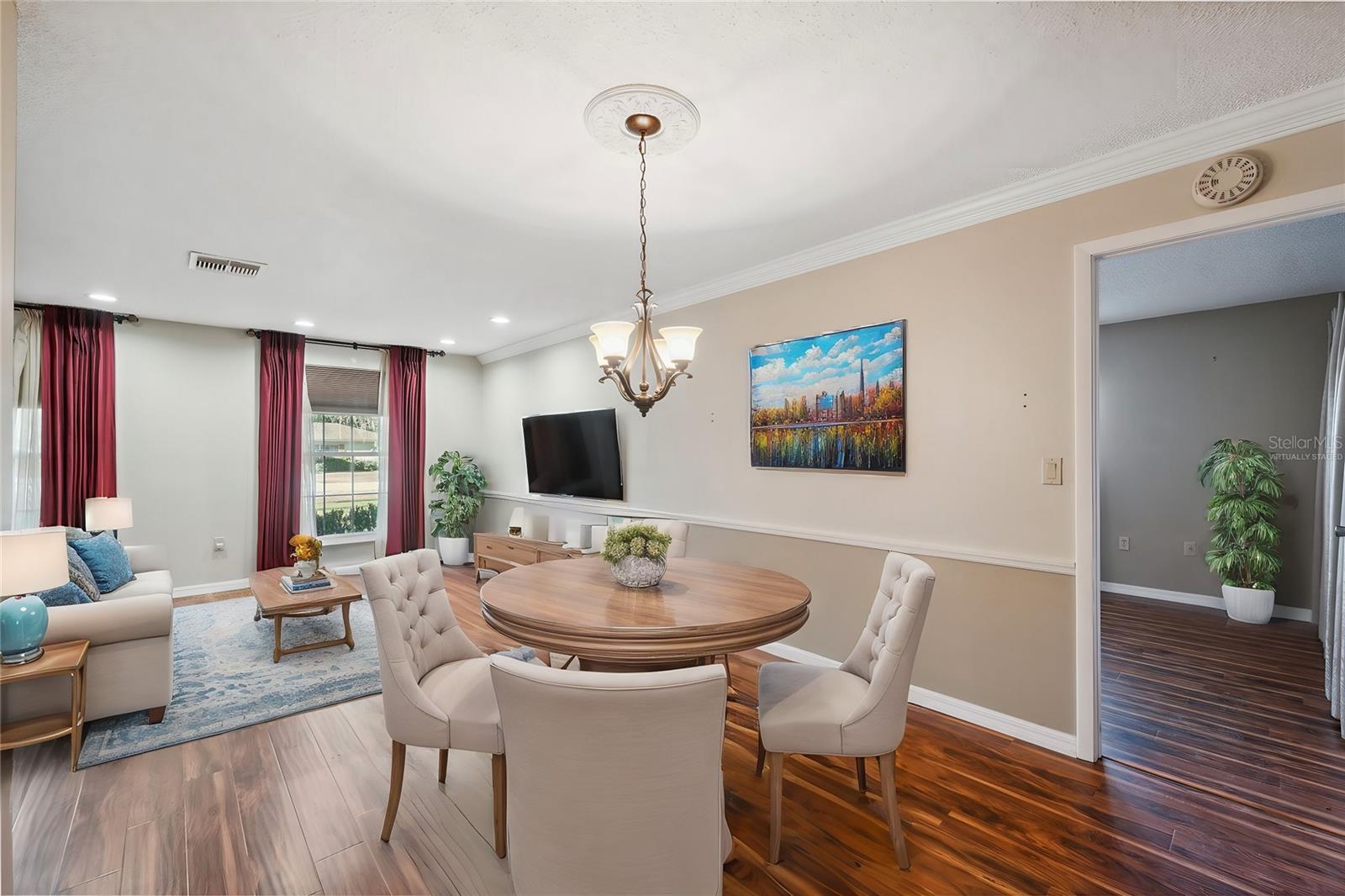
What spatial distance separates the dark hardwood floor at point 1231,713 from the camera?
2.33 m

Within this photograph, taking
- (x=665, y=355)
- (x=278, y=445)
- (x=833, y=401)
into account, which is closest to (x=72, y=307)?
(x=278, y=445)

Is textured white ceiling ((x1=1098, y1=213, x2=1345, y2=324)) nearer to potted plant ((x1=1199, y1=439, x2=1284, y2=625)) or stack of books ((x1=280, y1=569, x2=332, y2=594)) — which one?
potted plant ((x1=1199, y1=439, x2=1284, y2=625))

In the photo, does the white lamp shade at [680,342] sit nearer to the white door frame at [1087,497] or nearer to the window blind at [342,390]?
the white door frame at [1087,497]

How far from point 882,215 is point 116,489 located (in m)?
6.85

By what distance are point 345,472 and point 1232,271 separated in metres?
8.30

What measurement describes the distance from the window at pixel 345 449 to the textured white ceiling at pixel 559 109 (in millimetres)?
2982

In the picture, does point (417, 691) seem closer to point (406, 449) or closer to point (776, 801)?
point (776, 801)

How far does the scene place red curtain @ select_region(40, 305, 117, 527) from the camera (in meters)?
4.95

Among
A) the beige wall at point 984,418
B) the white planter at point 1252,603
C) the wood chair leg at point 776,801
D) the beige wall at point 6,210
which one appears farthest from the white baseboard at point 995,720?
the beige wall at point 6,210

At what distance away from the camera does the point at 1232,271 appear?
3.96m

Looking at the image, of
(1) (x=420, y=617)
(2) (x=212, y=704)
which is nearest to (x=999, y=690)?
(1) (x=420, y=617)

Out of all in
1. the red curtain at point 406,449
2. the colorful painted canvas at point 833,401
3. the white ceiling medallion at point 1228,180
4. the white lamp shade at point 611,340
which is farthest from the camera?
the red curtain at point 406,449

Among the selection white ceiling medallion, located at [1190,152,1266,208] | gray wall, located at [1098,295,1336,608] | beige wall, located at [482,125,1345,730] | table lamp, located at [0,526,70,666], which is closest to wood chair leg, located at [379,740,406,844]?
table lamp, located at [0,526,70,666]

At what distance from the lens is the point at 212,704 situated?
3.11 meters
